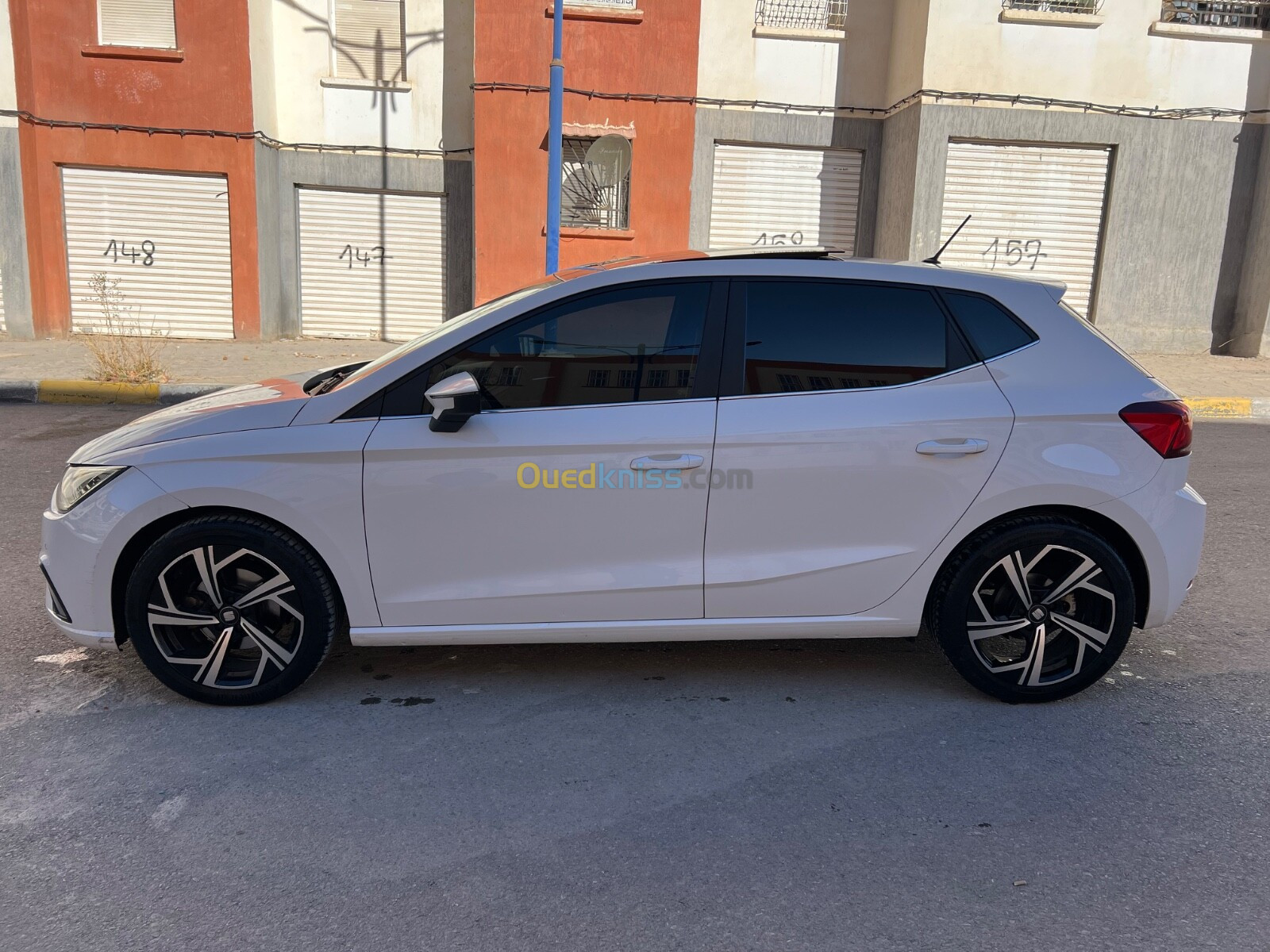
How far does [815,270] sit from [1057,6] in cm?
1336

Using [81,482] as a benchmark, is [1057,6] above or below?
above

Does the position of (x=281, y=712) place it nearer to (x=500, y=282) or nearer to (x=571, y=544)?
(x=571, y=544)

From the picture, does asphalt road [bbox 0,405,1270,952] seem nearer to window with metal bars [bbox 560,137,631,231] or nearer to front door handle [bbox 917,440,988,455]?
front door handle [bbox 917,440,988,455]

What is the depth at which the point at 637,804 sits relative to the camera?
10.2 ft

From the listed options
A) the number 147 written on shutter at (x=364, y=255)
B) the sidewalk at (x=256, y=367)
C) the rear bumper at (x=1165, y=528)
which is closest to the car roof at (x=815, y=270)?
the rear bumper at (x=1165, y=528)

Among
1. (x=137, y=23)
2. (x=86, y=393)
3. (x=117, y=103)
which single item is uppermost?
(x=137, y=23)

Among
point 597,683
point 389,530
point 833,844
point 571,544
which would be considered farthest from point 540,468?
point 833,844

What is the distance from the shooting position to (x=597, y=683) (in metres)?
3.98

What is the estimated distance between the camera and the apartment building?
14633mm

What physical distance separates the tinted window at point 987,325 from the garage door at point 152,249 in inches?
584

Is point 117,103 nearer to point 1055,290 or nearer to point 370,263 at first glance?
point 370,263

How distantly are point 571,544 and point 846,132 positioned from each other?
14.1 metres

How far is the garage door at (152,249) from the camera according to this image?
619 inches

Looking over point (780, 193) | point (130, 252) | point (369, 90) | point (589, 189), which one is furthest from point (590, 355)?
point (130, 252)
